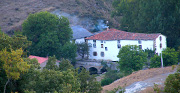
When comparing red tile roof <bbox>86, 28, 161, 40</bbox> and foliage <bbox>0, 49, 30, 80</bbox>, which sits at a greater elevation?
red tile roof <bbox>86, 28, 161, 40</bbox>

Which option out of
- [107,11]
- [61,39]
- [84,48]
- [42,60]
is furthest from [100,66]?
[107,11]

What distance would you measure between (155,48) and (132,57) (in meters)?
7.41

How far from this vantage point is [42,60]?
27688 millimetres

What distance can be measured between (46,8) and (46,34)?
26.5 metres

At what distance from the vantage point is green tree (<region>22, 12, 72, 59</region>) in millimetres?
32219

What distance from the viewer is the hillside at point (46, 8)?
54906mm

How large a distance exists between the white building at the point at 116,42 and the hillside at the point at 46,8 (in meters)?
22.2

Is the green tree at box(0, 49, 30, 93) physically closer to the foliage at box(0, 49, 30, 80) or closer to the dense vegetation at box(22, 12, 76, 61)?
the foliage at box(0, 49, 30, 80)

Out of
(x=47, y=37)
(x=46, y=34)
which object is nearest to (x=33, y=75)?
(x=47, y=37)

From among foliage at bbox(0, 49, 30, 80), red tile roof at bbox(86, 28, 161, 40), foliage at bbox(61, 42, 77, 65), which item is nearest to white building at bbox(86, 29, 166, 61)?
red tile roof at bbox(86, 28, 161, 40)

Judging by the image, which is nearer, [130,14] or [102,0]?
[130,14]

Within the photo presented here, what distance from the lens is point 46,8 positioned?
57.8 metres

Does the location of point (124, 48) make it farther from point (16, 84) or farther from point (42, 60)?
point (16, 84)

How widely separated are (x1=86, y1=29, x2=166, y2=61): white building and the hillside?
22.2 m
